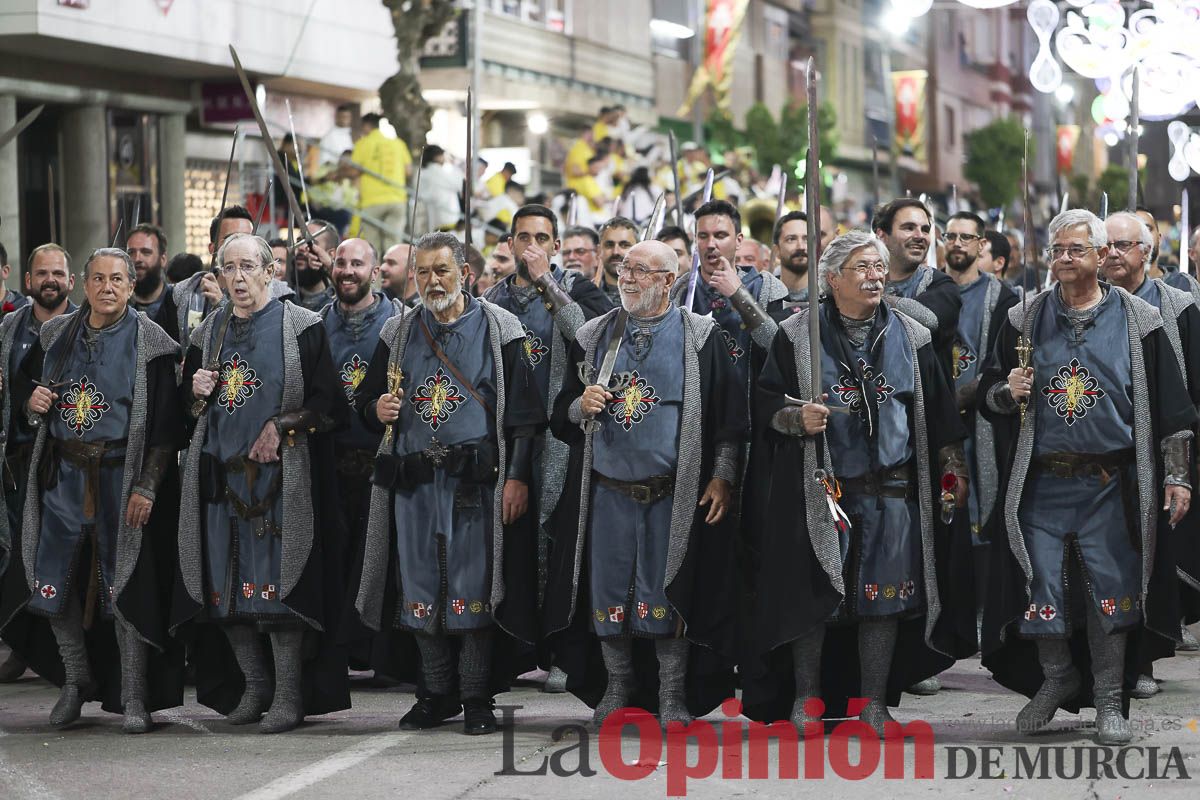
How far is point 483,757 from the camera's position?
23.5ft

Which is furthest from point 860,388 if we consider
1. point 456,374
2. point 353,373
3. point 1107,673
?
point 353,373

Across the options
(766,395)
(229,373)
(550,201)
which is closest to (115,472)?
(229,373)

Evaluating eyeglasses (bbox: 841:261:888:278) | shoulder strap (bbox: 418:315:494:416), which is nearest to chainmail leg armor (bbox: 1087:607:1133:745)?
eyeglasses (bbox: 841:261:888:278)

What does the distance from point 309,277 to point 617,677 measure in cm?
330

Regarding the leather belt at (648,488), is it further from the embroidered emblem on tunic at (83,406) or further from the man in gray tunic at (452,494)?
the embroidered emblem on tunic at (83,406)

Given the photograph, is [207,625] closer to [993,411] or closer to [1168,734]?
[993,411]

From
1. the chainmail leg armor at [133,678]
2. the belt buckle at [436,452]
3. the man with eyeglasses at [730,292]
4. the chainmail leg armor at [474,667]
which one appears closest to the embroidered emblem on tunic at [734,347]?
the man with eyeglasses at [730,292]

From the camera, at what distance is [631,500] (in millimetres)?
7531

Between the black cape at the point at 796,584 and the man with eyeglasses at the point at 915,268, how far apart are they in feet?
4.86

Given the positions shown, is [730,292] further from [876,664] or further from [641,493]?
[876,664]

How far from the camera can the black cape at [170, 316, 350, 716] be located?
7.95 metres

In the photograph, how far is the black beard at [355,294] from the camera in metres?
9.23

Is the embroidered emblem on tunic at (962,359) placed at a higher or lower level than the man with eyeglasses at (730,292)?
lower

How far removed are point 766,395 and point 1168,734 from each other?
1997mm
